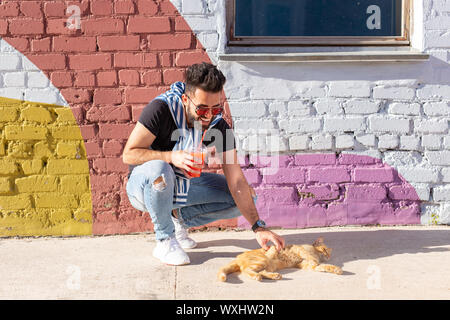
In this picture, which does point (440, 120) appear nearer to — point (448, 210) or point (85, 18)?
point (448, 210)

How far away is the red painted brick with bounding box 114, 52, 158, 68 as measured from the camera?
367 centimetres

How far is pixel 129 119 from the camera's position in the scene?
3.70 meters

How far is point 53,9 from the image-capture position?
142 inches

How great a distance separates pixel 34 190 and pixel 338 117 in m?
2.35

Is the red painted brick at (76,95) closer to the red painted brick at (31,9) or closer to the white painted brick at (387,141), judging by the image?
the red painted brick at (31,9)

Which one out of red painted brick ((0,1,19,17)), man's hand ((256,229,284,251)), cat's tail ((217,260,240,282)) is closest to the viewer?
cat's tail ((217,260,240,282))

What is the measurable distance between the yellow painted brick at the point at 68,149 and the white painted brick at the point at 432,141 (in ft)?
8.59

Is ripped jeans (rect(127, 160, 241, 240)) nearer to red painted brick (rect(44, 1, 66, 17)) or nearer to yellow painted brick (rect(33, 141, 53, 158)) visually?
yellow painted brick (rect(33, 141, 53, 158))

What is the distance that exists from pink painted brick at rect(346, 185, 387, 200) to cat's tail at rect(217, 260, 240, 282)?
143 centimetres

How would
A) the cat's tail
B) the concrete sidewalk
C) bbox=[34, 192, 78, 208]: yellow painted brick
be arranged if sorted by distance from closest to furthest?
the concrete sidewalk
the cat's tail
bbox=[34, 192, 78, 208]: yellow painted brick

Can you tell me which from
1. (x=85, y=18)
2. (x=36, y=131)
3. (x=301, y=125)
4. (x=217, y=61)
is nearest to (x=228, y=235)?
(x=301, y=125)

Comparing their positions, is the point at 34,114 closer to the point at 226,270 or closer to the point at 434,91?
the point at 226,270

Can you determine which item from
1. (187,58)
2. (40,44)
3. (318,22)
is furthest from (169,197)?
(318,22)

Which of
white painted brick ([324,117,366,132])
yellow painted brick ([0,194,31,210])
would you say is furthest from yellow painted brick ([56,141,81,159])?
white painted brick ([324,117,366,132])
